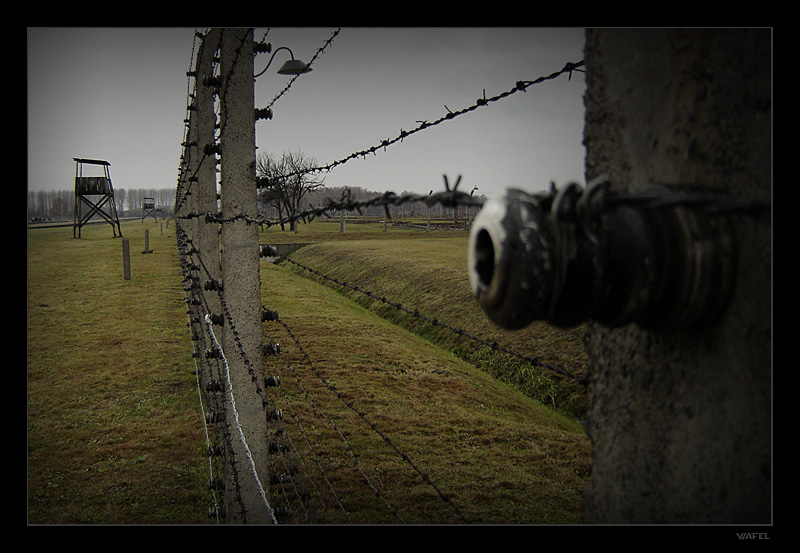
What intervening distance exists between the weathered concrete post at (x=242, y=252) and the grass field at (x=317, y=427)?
1.25 feet

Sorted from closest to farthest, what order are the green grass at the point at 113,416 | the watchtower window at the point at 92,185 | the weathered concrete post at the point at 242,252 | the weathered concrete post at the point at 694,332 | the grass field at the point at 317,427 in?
the weathered concrete post at the point at 694,332 < the weathered concrete post at the point at 242,252 < the green grass at the point at 113,416 < the grass field at the point at 317,427 < the watchtower window at the point at 92,185

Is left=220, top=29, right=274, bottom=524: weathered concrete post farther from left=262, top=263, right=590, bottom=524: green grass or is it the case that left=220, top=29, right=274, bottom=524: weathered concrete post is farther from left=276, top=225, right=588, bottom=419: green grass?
left=276, top=225, right=588, bottom=419: green grass

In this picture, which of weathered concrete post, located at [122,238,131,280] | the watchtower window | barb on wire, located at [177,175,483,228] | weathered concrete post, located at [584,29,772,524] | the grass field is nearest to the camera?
weathered concrete post, located at [584,29,772,524]

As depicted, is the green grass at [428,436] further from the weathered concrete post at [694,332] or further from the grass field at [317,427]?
the weathered concrete post at [694,332]

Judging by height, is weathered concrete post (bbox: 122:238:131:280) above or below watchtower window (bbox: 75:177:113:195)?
below

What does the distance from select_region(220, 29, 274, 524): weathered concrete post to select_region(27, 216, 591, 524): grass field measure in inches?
15.0

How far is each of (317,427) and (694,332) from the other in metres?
5.95

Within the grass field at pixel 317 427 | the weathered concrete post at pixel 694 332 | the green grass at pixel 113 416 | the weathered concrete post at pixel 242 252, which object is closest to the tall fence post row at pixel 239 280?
the weathered concrete post at pixel 242 252

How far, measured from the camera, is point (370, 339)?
11602 millimetres

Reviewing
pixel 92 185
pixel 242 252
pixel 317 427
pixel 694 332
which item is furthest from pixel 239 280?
pixel 92 185

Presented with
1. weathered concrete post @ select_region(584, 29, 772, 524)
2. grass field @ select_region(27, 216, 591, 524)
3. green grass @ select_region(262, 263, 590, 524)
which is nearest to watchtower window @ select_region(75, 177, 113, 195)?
grass field @ select_region(27, 216, 591, 524)

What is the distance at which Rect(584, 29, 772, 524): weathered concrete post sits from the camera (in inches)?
34.8

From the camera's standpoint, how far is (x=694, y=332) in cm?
95

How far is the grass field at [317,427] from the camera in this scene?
504 cm
